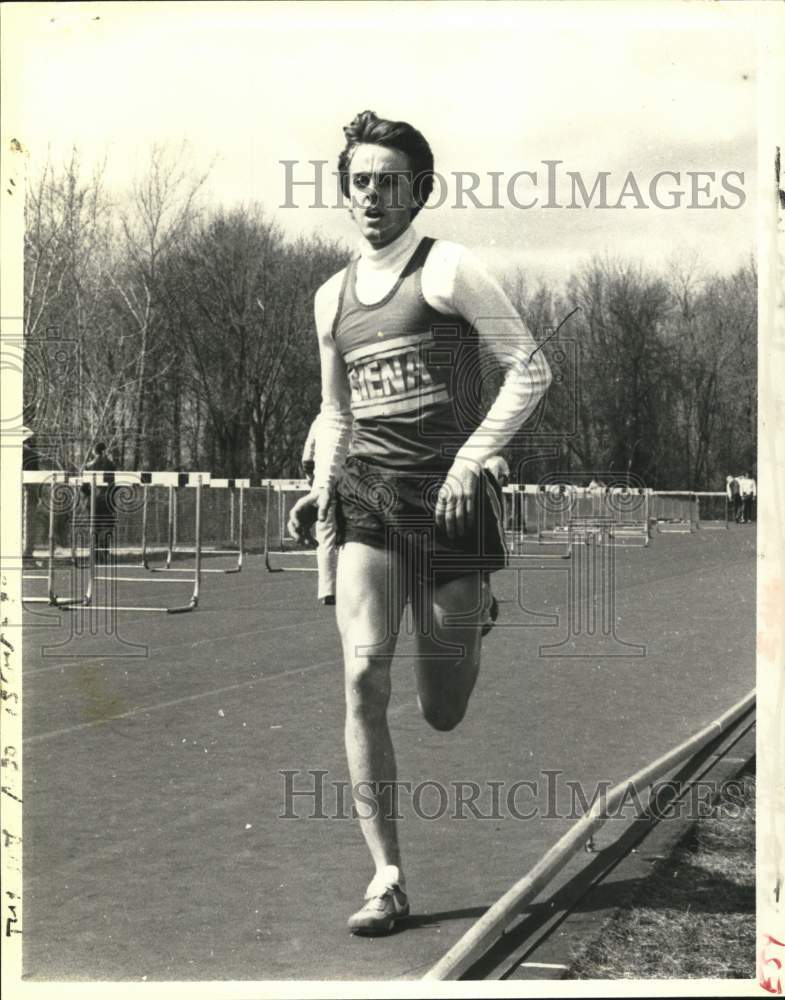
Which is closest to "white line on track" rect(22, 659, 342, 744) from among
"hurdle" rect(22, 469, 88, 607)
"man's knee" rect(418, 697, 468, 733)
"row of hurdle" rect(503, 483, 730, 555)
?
"hurdle" rect(22, 469, 88, 607)

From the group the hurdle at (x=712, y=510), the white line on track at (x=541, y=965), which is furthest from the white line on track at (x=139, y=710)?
the hurdle at (x=712, y=510)

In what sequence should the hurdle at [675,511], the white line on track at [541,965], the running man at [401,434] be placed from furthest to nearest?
the hurdle at [675,511] < the running man at [401,434] < the white line on track at [541,965]

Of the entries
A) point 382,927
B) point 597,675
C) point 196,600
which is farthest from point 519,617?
point 196,600

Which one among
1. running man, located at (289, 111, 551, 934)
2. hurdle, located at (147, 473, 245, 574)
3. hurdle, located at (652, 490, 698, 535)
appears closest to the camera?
running man, located at (289, 111, 551, 934)

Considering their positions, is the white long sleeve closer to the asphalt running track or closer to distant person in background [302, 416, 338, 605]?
distant person in background [302, 416, 338, 605]

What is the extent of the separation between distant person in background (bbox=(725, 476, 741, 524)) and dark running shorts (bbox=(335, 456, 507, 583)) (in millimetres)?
637

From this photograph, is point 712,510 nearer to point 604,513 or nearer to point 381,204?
point 604,513

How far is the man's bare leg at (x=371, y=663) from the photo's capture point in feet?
14.7

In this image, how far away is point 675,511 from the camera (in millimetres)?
5555

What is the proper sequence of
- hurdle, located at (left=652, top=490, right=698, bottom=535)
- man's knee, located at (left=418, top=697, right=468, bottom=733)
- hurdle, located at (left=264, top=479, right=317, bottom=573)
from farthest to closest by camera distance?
hurdle, located at (left=652, top=490, right=698, bottom=535) → hurdle, located at (left=264, top=479, right=317, bottom=573) → man's knee, located at (left=418, top=697, right=468, bottom=733)

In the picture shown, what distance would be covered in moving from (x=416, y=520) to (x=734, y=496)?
877 mm

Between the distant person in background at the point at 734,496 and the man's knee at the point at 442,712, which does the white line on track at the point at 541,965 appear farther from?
the distant person in background at the point at 734,496

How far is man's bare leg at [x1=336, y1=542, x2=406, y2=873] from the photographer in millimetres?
4492

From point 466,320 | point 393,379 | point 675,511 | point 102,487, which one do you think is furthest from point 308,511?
point 675,511
